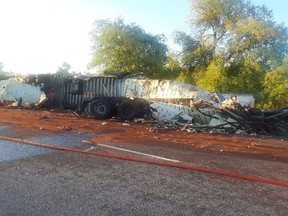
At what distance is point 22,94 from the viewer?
20.8 m

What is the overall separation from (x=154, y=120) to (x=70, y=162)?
860 cm

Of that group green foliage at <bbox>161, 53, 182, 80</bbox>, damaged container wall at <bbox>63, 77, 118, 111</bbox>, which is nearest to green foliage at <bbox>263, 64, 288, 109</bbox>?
green foliage at <bbox>161, 53, 182, 80</bbox>

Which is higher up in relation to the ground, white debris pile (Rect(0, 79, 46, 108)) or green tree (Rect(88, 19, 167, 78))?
green tree (Rect(88, 19, 167, 78))

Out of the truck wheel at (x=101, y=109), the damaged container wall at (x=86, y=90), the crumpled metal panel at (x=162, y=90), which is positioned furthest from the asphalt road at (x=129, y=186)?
the damaged container wall at (x=86, y=90)

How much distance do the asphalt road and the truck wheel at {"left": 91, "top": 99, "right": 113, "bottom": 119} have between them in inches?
335

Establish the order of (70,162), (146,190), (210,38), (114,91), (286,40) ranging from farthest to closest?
(210,38)
(286,40)
(114,91)
(70,162)
(146,190)

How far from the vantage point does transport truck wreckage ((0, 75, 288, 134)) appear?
41.9 feet

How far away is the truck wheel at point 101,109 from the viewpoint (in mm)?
15820

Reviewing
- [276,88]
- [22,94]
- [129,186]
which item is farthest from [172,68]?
[129,186]

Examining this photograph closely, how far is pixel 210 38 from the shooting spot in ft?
120

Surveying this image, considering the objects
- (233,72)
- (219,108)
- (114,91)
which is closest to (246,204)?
(219,108)

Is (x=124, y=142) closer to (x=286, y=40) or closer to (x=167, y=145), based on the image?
(x=167, y=145)

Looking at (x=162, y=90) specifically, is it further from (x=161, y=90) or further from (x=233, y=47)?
(x=233, y=47)

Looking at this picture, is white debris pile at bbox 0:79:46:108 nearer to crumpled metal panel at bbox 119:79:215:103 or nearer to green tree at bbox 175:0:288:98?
crumpled metal panel at bbox 119:79:215:103
